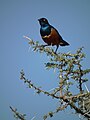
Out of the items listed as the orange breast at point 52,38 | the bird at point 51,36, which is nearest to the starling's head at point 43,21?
the bird at point 51,36

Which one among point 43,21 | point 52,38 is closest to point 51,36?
point 52,38

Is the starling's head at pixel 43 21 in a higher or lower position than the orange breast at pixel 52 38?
higher

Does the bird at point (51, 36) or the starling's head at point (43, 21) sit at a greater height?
the starling's head at point (43, 21)

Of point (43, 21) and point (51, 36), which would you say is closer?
point (51, 36)

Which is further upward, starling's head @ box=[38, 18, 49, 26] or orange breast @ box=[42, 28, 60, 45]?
starling's head @ box=[38, 18, 49, 26]

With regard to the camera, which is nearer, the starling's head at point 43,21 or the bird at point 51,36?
the bird at point 51,36

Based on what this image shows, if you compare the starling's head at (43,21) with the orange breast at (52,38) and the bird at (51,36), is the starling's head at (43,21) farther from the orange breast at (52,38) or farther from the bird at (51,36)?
the orange breast at (52,38)

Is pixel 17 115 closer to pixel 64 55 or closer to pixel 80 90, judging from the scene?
pixel 80 90

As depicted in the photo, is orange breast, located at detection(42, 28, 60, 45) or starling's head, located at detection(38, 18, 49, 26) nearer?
orange breast, located at detection(42, 28, 60, 45)

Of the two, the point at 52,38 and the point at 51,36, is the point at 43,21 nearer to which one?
the point at 51,36

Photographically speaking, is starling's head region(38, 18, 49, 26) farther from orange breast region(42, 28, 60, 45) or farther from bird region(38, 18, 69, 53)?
orange breast region(42, 28, 60, 45)

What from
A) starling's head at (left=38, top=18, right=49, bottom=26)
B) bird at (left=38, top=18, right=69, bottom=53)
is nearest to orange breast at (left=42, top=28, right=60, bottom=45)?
bird at (left=38, top=18, right=69, bottom=53)

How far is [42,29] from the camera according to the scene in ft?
26.0

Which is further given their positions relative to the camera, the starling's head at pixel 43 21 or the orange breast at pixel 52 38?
the starling's head at pixel 43 21
